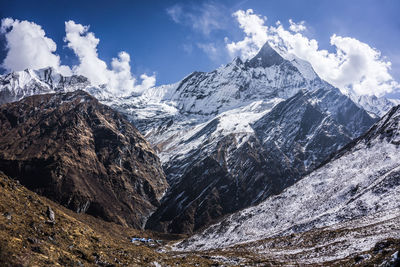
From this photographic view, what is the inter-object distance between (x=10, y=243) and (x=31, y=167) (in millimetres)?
203537

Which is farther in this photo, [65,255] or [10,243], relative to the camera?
[65,255]

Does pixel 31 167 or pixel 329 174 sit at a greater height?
pixel 31 167

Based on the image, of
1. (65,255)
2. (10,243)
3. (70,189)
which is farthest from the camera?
(70,189)

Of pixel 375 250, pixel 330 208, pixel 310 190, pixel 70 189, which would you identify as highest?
pixel 70 189

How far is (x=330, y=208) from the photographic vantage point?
4082 inches

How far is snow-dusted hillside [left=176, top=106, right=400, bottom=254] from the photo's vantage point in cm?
8981

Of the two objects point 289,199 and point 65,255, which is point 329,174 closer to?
point 289,199

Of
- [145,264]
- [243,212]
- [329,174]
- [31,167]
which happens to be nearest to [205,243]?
[243,212]

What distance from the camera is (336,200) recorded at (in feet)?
349

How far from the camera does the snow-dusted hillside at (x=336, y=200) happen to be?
89.8 m

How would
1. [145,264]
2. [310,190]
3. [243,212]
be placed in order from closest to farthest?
[145,264] → [310,190] → [243,212]

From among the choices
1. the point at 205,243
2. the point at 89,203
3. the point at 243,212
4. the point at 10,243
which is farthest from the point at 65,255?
the point at 89,203

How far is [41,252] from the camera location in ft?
67.5

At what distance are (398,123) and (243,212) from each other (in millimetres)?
77748
